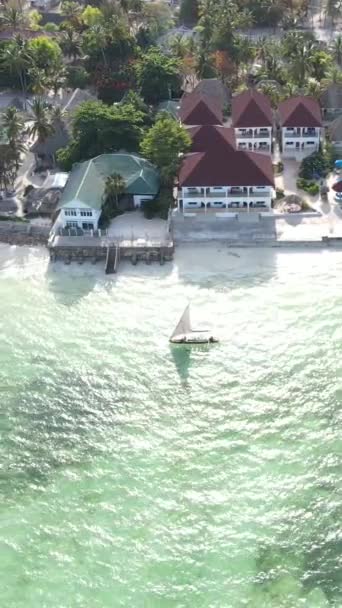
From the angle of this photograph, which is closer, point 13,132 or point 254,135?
point 13,132

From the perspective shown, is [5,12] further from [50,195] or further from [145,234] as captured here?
[145,234]

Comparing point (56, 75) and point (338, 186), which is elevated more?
point (56, 75)

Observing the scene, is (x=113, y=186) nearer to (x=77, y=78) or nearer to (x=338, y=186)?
(x=338, y=186)

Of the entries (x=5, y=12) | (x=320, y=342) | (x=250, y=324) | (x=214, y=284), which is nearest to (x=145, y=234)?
(x=214, y=284)

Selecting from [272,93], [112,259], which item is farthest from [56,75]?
[112,259]

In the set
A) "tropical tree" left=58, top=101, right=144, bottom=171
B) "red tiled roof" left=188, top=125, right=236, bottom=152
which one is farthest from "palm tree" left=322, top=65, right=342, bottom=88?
"tropical tree" left=58, top=101, right=144, bottom=171

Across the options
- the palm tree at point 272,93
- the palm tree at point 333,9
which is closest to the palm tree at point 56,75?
the palm tree at point 272,93

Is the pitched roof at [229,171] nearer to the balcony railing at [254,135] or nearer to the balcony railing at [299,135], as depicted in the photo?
the balcony railing at [254,135]
